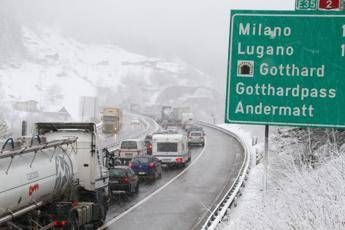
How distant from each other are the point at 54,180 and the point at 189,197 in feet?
48.5

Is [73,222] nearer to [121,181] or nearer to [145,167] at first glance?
[121,181]

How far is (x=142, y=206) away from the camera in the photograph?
29.4 m

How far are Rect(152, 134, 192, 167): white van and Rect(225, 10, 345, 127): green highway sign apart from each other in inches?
1385

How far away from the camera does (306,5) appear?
33.5 feet

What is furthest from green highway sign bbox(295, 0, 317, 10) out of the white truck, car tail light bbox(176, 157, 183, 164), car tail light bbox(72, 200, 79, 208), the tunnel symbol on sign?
the white truck

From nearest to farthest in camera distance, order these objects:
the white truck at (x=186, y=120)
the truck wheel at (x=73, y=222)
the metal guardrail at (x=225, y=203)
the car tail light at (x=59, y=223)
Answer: the car tail light at (x=59, y=223) < the truck wheel at (x=73, y=222) < the metal guardrail at (x=225, y=203) < the white truck at (x=186, y=120)

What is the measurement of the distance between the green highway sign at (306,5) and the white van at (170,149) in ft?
114

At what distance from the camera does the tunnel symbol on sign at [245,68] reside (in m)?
9.90

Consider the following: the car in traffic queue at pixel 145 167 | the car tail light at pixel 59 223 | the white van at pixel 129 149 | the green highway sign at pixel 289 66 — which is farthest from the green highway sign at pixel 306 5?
the white van at pixel 129 149

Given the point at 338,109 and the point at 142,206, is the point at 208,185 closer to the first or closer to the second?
the point at 142,206

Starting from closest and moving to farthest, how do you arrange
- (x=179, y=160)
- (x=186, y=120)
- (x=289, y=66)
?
(x=289, y=66)
(x=179, y=160)
(x=186, y=120)

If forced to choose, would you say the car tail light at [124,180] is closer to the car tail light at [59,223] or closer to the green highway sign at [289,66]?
the car tail light at [59,223]

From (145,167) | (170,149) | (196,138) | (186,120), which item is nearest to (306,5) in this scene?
(145,167)

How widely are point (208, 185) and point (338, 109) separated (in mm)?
27325
